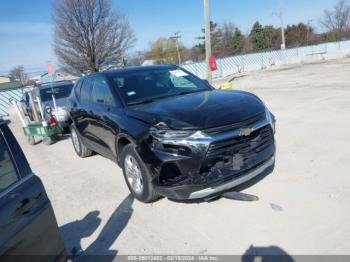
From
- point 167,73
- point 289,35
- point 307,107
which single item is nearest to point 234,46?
point 289,35

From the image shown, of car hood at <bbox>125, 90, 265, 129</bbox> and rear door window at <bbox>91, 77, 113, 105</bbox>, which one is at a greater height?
rear door window at <bbox>91, 77, 113, 105</bbox>

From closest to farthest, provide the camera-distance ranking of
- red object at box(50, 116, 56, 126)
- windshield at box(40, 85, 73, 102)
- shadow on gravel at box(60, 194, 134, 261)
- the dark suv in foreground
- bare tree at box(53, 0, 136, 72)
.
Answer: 1. the dark suv in foreground
2. shadow on gravel at box(60, 194, 134, 261)
3. red object at box(50, 116, 56, 126)
4. windshield at box(40, 85, 73, 102)
5. bare tree at box(53, 0, 136, 72)

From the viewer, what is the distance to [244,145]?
3604mm

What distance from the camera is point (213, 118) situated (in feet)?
11.7

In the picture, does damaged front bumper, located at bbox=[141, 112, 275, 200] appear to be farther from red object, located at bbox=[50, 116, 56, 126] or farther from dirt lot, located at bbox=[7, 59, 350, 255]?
red object, located at bbox=[50, 116, 56, 126]

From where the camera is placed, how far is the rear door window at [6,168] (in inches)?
88.7

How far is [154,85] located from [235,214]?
2.43 metres

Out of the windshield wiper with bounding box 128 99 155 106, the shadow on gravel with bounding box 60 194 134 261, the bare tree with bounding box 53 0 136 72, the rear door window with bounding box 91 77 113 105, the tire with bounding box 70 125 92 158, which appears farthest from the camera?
the bare tree with bounding box 53 0 136 72

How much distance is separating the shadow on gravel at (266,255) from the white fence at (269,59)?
2710 centimetres

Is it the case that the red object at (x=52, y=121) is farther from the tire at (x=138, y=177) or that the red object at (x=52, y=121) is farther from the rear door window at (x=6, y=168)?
the rear door window at (x=6, y=168)

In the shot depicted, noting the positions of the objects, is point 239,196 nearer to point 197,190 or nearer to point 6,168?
point 197,190

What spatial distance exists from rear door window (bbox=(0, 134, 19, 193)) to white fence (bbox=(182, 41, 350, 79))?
1091 inches

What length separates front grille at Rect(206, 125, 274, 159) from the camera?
341 centimetres

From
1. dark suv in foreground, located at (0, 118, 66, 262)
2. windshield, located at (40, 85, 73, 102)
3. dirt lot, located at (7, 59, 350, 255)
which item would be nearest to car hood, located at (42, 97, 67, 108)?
windshield, located at (40, 85, 73, 102)
